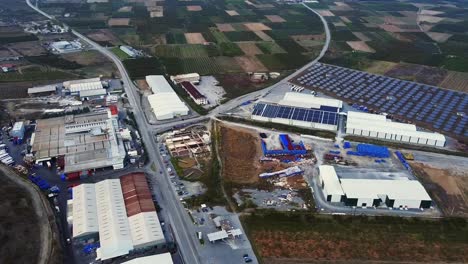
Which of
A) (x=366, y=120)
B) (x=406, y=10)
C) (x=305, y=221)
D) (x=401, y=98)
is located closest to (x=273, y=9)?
(x=406, y=10)

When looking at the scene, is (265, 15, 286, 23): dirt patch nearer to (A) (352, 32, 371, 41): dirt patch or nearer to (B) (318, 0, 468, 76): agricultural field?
(B) (318, 0, 468, 76): agricultural field

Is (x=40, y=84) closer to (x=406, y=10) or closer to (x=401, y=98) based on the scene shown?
(x=401, y=98)

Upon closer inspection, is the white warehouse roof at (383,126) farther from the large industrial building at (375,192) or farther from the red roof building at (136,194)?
the red roof building at (136,194)

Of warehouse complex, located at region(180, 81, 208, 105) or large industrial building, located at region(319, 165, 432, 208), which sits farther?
warehouse complex, located at region(180, 81, 208, 105)

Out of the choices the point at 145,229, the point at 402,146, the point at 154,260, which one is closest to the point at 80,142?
the point at 145,229

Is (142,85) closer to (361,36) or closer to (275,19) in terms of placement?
(275,19)

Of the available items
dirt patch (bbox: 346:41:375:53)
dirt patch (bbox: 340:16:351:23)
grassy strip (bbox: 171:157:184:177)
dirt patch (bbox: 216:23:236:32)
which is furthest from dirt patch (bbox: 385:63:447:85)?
grassy strip (bbox: 171:157:184:177)
